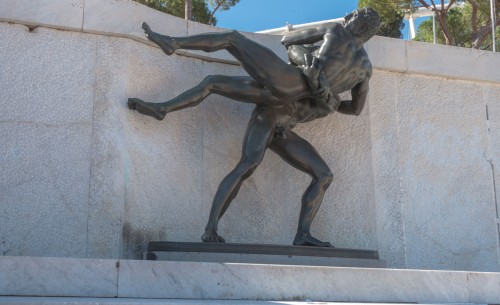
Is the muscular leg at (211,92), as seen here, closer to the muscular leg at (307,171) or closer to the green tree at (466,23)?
the muscular leg at (307,171)

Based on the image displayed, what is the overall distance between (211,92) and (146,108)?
2.11 ft

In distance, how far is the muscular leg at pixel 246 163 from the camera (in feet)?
23.8

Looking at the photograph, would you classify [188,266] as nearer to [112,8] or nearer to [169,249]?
[169,249]

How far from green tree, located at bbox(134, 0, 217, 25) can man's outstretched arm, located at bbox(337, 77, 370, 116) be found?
10.8 metres

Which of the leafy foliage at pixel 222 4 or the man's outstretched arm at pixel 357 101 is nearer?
the man's outstretched arm at pixel 357 101

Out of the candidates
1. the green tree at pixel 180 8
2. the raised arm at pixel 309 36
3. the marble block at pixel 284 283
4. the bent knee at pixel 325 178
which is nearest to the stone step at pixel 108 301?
the marble block at pixel 284 283

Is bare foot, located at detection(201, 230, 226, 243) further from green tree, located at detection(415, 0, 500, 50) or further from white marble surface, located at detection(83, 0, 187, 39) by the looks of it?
green tree, located at detection(415, 0, 500, 50)

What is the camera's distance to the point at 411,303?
256 inches

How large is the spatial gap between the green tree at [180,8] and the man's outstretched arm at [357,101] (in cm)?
1081

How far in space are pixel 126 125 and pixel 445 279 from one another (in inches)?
130

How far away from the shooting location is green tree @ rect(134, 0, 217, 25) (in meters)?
19.7

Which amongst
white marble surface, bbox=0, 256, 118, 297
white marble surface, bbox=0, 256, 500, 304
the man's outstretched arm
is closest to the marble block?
white marble surface, bbox=0, 256, 500, 304

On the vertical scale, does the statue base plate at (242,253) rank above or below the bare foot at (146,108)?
below

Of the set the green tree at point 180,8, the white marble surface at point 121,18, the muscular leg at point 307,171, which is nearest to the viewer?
the muscular leg at point 307,171
